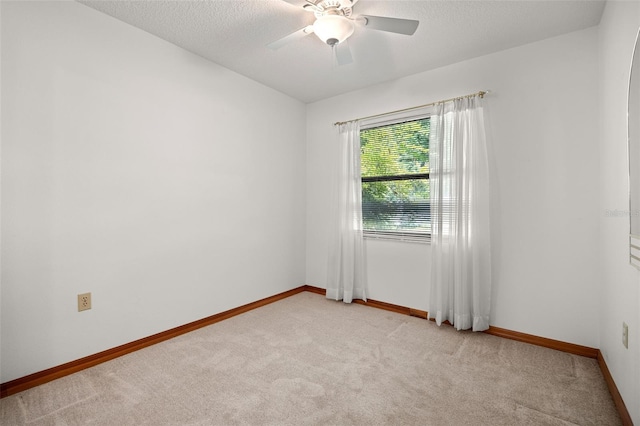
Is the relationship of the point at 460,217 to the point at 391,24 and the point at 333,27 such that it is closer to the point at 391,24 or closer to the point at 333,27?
the point at 391,24

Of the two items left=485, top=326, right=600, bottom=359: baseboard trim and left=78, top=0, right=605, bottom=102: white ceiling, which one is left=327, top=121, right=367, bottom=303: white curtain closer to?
left=78, top=0, right=605, bottom=102: white ceiling

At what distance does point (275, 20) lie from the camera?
2.31 m

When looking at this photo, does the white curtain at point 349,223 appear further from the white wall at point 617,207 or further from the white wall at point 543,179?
the white wall at point 617,207

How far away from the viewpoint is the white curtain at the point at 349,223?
3590 millimetres

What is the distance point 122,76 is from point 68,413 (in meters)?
2.23

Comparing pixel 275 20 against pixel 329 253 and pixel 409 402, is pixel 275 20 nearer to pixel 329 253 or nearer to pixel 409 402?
pixel 329 253

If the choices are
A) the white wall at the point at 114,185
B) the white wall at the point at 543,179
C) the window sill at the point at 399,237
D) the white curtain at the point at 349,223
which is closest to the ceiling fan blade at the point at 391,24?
the white wall at the point at 543,179

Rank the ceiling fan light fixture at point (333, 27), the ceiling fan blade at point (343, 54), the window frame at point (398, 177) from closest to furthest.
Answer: the ceiling fan light fixture at point (333, 27) → the ceiling fan blade at point (343, 54) → the window frame at point (398, 177)

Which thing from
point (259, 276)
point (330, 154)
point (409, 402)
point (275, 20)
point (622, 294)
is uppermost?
point (275, 20)

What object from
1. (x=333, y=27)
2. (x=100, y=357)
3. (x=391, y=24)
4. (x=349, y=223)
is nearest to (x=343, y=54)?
(x=333, y=27)

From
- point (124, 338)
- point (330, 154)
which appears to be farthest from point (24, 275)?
point (330, 154)

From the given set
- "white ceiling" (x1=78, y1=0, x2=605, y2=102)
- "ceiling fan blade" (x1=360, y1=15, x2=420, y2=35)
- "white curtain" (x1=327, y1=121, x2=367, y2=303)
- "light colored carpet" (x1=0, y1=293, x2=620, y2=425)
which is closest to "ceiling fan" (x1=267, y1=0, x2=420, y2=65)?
"ceiling fan blade" (x1=360, y1=15, x2=420, y2=35)

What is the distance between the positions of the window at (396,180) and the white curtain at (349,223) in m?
0.13

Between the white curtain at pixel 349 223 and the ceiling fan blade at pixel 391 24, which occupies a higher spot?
the ceiling fan blade at pixel 391 24
